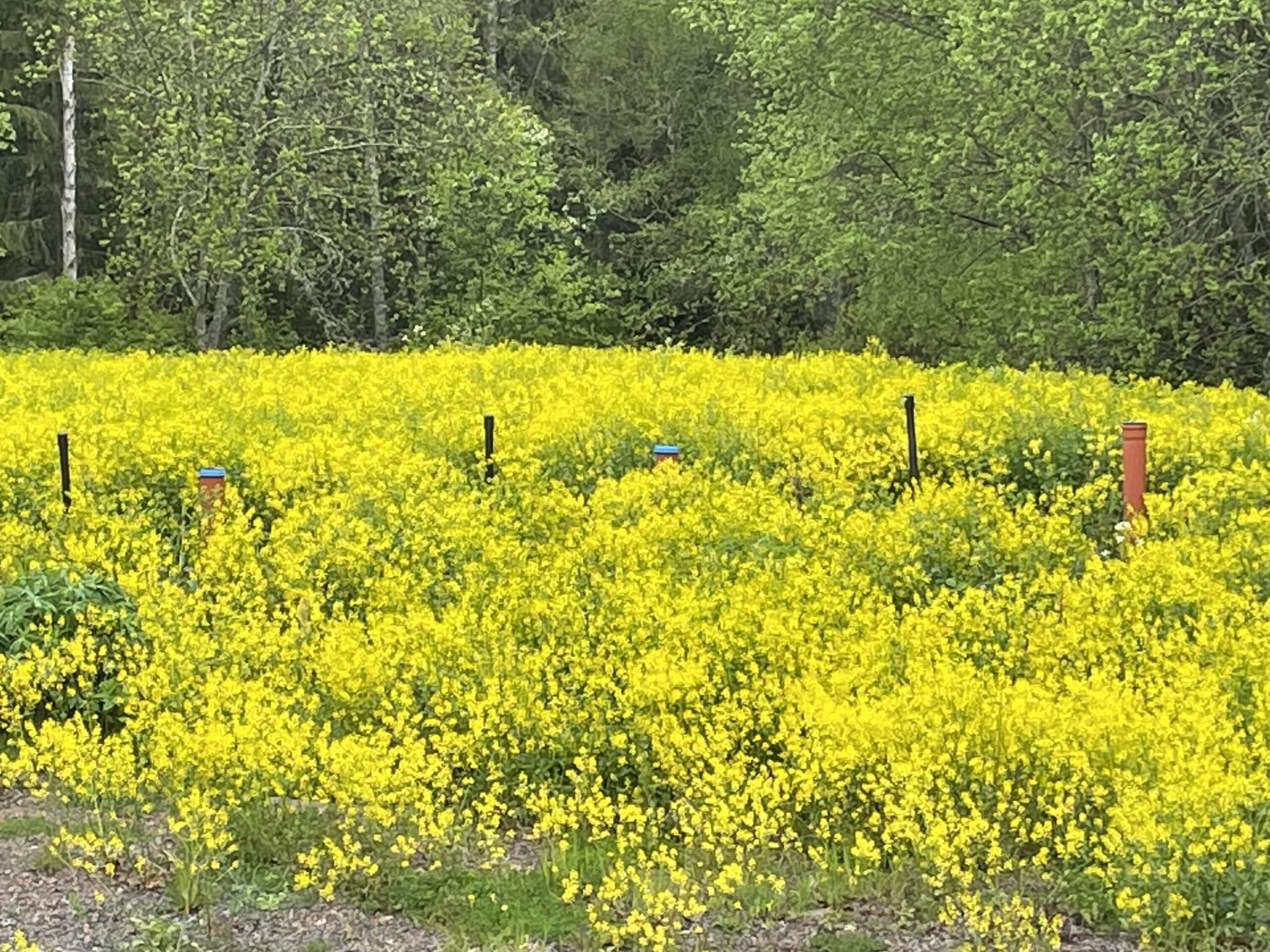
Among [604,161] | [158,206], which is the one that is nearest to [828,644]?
[158,206]

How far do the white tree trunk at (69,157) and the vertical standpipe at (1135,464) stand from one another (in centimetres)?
1899

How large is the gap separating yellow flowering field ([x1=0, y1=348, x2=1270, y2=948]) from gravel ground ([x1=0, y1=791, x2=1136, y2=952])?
0.44ft

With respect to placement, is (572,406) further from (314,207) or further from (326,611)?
(314,207)

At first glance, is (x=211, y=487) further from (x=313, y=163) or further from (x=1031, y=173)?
(x=313, y=163)

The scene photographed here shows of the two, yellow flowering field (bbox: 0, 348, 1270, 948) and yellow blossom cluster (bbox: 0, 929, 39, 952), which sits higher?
yellow flowering field (bbox: 0, 348, 1270, 948)

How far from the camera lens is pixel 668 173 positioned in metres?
29.4

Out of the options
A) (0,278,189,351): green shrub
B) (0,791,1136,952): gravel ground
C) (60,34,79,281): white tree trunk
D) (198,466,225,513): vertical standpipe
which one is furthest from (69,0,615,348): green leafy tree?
(0,791,1136,952): gravel ground

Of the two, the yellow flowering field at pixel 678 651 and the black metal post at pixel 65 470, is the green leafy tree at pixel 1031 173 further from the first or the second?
the black metal post at pixel 65 470

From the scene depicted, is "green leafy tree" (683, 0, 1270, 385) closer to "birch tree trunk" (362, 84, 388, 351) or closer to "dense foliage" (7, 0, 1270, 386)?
"dense foliage" (7, 0, 1270, 386)

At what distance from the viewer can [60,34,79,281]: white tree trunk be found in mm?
25172

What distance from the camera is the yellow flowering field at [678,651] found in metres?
5.45

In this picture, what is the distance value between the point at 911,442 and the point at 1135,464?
1531 mm

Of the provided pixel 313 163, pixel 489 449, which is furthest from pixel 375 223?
pixel 489 449

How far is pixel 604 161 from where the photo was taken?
29734 mm
